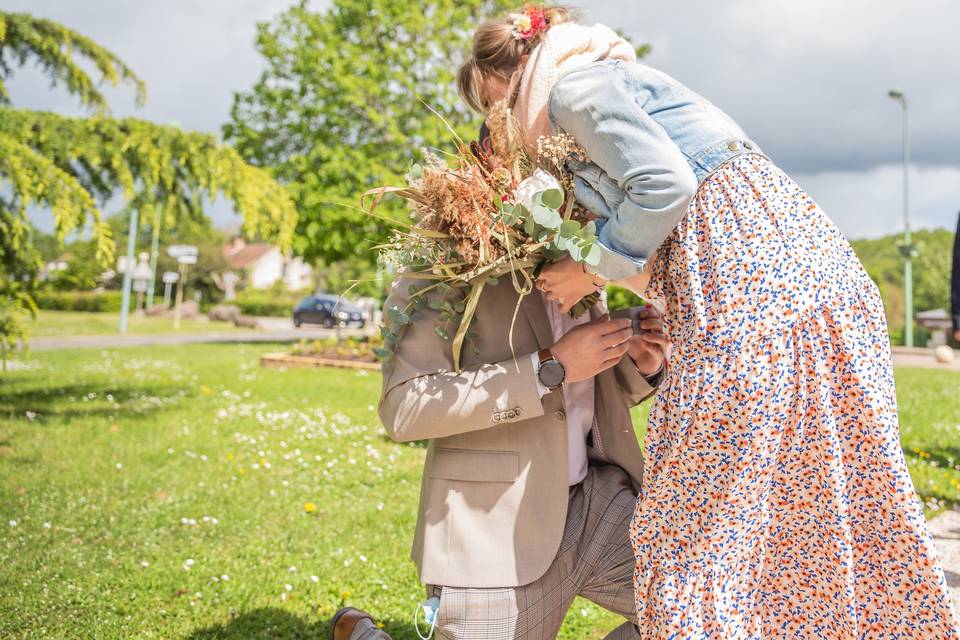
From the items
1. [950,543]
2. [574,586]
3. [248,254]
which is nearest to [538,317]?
[574,586]

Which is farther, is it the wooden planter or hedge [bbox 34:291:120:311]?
hedge [bbox 34:291:120:311]

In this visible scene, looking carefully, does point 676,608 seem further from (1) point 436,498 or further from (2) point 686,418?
(1) point 436,498

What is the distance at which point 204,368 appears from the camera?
1363 cm

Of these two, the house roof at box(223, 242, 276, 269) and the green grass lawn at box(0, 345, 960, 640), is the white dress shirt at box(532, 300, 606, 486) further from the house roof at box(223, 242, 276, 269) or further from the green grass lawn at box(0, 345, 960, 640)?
the house roof at box(223, 242, 276, 269)

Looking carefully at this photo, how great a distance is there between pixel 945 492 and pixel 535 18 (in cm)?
520

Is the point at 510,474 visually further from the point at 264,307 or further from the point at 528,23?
the point at 264,307

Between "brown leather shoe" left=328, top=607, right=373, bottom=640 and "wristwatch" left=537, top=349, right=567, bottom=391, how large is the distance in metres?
1.27

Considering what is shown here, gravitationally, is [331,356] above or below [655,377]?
below

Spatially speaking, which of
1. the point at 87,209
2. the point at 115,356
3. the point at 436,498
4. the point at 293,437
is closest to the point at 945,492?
the point at 436,498

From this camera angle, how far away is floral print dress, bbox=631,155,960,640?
5.31ft

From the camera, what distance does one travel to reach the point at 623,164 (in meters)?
1.62

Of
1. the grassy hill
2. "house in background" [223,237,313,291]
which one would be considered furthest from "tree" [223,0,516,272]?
"house in background" [223,237,313,291]

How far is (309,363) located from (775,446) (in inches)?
510

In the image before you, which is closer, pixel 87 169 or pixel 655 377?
pixel 655 377
